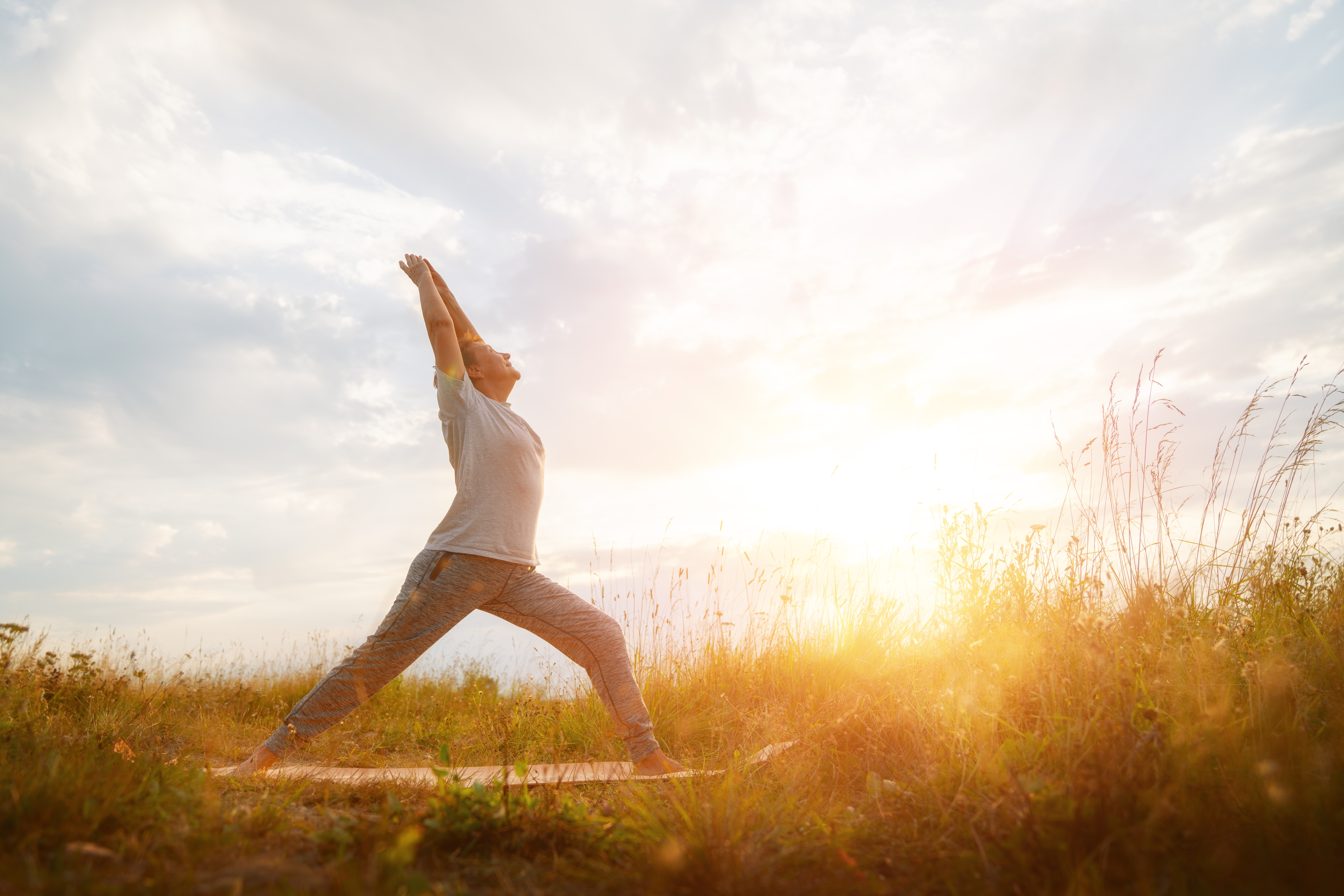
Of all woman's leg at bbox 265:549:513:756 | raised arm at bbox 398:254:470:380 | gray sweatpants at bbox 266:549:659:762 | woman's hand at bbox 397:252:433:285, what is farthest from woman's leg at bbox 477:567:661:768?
woman's hand at bbox 397:252:433:285

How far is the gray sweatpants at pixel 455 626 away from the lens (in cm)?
328

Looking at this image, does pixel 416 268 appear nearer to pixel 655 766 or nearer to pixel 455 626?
pixel 455 626

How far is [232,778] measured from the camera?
2.99 metres

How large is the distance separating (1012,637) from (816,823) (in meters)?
1.92

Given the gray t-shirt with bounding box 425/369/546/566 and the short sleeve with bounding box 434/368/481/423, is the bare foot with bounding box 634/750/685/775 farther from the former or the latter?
the short sleeve with bounding box 434/368/481/423

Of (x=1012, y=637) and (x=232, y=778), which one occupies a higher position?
(x=1012, y=637)

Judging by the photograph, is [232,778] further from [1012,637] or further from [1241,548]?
[1241,548]

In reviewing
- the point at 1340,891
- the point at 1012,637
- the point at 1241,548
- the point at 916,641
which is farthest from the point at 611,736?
the point at 1241,548

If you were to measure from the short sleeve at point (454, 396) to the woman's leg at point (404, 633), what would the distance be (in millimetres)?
733

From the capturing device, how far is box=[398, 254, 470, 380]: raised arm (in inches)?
140

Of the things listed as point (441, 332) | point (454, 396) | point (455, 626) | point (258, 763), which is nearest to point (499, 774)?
point (455, 626)

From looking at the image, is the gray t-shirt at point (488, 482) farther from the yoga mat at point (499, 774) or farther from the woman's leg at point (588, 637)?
the yoga mat at point (499, 774)

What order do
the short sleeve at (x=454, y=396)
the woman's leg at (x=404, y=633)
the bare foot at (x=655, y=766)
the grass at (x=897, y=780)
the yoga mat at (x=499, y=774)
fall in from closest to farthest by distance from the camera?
the grass at (x=897, y=780) < the yoga mat at (x=499, y=774) < the woman's leg at (x=404, y=633) < the bare foot at (x=655, y=766) < the short sleeve at (x=454, y=396)

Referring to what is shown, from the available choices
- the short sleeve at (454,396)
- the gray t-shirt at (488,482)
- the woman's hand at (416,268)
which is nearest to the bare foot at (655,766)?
the gray t-shirt at (488,482)
